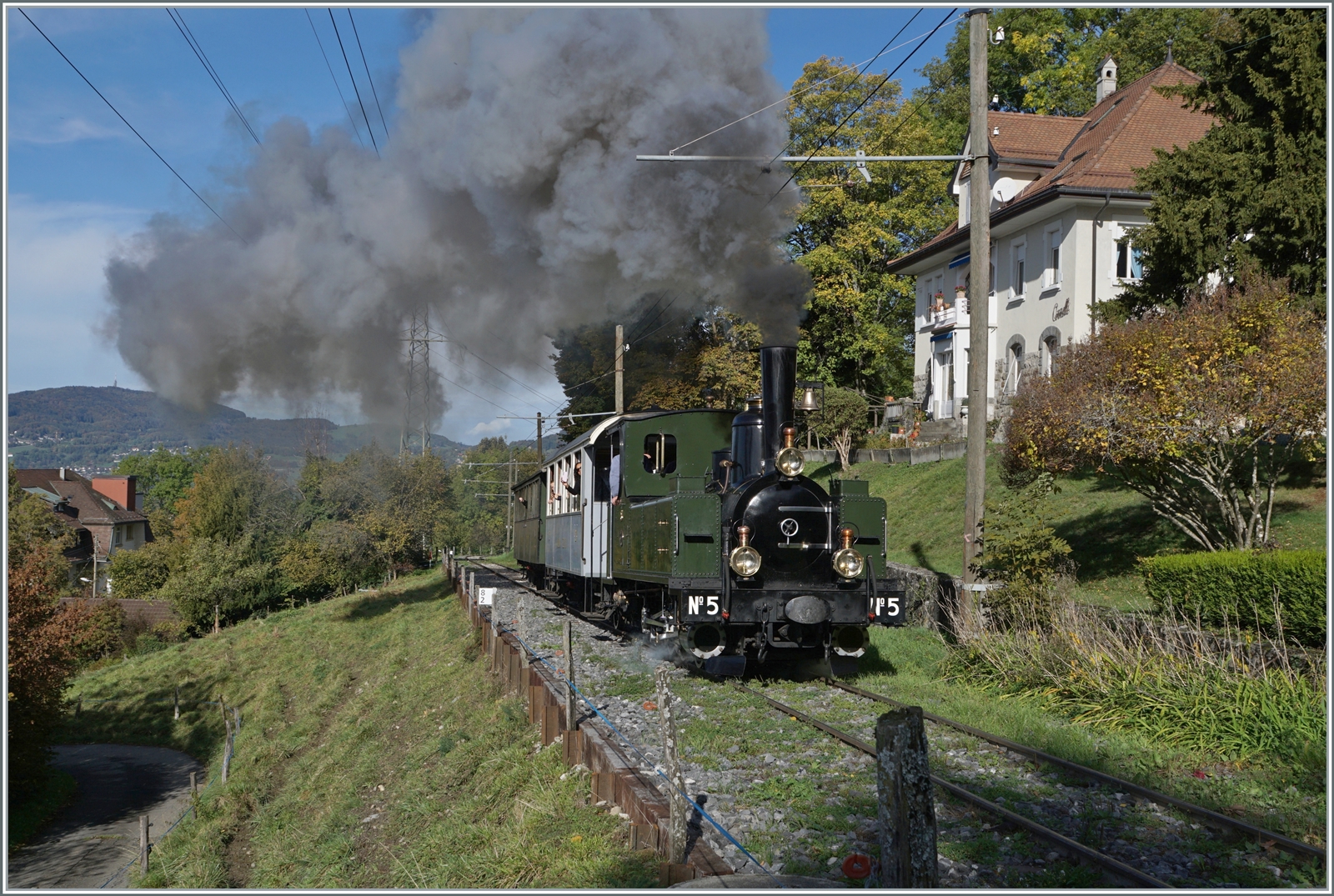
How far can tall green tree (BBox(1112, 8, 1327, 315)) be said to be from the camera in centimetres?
1722

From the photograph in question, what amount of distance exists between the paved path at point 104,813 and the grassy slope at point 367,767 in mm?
892

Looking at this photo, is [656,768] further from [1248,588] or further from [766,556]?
[1248,588]

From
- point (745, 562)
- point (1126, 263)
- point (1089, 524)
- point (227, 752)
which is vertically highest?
point (1126, 263)

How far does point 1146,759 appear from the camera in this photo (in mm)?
7273

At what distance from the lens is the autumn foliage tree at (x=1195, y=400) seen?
13.3m

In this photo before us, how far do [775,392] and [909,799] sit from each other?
21.6 feet

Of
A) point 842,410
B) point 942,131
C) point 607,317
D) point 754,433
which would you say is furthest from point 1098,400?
point 942,131

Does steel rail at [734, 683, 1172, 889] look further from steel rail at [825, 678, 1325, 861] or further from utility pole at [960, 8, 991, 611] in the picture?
utility pole at [960, 8, 991, 611]

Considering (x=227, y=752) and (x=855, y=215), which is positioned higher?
(x=855, y=215)

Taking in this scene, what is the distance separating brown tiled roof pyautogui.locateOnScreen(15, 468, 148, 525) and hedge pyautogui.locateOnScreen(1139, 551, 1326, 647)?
6809cm

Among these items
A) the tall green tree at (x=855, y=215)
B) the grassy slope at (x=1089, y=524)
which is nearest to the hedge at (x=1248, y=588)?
the grassy slope at (x=1089, y=524)

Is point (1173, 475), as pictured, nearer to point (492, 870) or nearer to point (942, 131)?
point (492, 870)

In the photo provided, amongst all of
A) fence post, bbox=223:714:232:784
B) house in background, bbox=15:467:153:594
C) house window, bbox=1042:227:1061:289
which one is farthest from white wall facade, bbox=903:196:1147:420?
house in background, bbox=15:467:153:594

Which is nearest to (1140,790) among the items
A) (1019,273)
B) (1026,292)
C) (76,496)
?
(1026,292)
